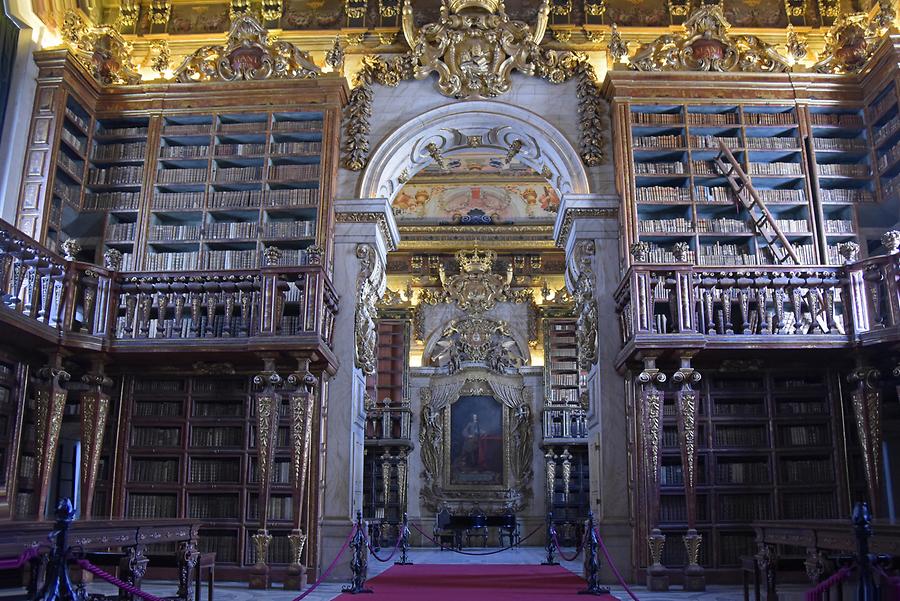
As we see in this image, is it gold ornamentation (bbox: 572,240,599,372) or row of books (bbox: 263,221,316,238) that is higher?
row of books (bbox: 263,221,316,238)

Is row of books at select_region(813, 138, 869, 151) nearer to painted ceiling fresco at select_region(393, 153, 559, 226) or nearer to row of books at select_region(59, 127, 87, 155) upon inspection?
painted ceiling fresco at select_region(393, 153, 559, 226)

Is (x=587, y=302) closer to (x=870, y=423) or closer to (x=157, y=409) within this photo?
(x=870, y=423)

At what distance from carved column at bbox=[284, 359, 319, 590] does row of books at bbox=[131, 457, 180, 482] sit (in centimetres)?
157

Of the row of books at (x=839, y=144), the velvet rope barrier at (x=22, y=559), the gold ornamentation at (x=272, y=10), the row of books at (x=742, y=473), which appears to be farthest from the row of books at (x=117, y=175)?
the row of books at (x=839, y=144)

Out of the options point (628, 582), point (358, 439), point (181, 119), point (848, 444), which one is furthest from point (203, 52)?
point (848, 444)

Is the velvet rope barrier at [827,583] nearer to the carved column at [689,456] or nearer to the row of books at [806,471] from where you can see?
the carved column at [689,456]

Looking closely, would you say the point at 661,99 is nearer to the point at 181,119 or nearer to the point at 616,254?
the point at 616,254

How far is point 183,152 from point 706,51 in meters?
6.38

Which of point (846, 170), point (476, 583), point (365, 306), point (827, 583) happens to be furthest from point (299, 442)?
point (846, 170)

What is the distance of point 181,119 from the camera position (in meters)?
10.1

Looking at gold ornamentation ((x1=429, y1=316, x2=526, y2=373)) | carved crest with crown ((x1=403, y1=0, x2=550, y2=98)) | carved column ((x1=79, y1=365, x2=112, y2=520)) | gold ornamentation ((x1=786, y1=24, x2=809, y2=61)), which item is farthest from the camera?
gold ornamentation ((x1=429, y1=316, x2=526, y2=373))

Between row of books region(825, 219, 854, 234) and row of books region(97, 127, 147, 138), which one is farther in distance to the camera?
row of books region(97, 127, 147, 138)

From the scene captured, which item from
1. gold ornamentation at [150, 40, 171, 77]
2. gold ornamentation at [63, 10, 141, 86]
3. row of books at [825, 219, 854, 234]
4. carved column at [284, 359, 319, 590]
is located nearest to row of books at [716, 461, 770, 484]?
row of books at [825, 219, 854, 234]

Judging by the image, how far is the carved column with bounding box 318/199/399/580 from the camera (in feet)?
29.2
